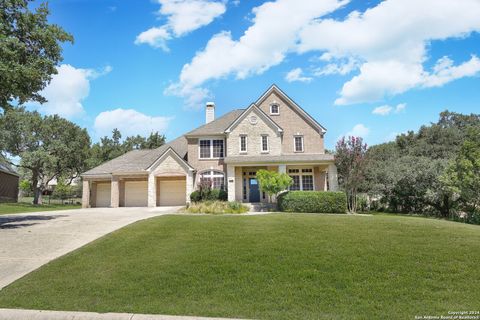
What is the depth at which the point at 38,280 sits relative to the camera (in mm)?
7113

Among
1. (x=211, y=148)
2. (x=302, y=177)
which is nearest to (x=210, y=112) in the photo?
(x=211, y=148)

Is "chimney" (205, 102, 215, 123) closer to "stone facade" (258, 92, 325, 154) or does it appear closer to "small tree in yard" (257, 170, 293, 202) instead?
"stone facade" (258, 92, 325, 154)

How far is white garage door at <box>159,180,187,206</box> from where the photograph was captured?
89.2ft

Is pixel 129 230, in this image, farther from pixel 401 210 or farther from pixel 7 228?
pixel 401 210

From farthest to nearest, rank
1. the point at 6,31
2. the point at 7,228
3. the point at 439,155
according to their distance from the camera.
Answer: the point at 439,155 → the point at 6,31 → the point at 7,228

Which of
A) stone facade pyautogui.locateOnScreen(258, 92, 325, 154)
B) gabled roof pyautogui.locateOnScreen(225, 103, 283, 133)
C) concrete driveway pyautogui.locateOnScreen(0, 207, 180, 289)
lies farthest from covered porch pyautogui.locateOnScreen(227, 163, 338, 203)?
concrete driveway pyautogui.locateOnScreen(0, 207, 180, 289)

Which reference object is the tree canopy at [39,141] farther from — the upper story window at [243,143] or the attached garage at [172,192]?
the upper story window at [243,143]

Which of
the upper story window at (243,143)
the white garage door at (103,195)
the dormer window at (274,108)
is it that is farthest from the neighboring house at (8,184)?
the dormer window at (274,108)

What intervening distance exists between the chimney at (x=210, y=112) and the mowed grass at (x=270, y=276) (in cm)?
2226

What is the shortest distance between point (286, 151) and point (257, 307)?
73.1 ft

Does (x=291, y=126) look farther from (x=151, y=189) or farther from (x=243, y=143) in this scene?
(x=151, y=189)

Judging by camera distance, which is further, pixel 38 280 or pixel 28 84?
pixel 28 84

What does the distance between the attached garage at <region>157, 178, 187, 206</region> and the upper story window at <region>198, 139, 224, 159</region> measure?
290 cm

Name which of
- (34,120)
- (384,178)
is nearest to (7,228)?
(384,178)
